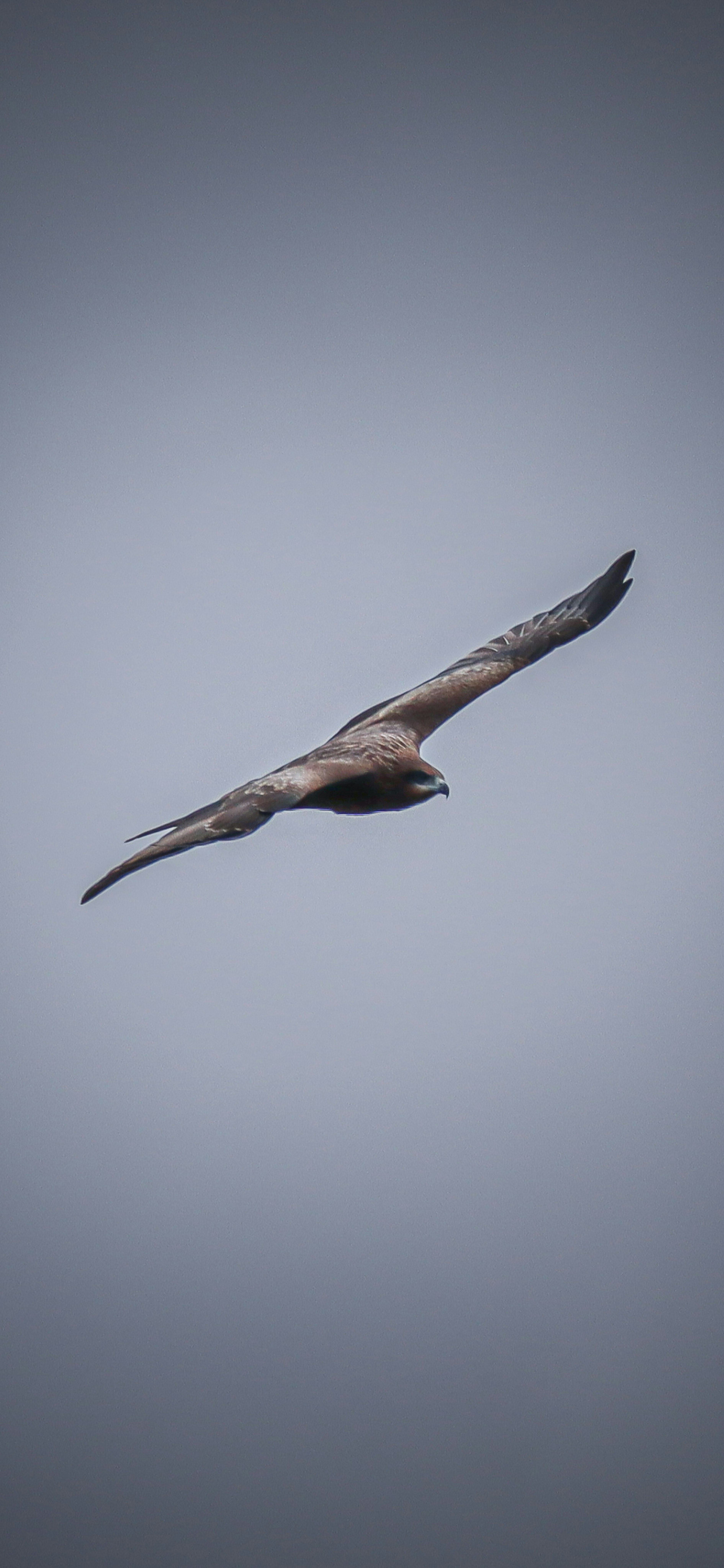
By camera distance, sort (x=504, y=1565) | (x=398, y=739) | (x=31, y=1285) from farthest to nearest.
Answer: (x=31, y=1285) → (x=504, y=1565) → (x=398, y=739)

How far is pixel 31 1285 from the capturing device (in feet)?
102

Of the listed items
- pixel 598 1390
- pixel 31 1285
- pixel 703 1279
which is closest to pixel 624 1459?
pixel 598 1390

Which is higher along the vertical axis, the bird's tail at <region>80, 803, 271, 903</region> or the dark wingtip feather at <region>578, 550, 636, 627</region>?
the dark wingtip feather at <region>578, 550, 636, 627</region>

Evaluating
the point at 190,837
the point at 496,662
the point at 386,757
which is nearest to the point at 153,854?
the point at 190,837

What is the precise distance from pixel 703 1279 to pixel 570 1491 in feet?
22.6

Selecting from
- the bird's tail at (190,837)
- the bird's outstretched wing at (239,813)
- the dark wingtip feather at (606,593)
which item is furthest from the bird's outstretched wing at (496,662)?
the bird's tail at (190,837)

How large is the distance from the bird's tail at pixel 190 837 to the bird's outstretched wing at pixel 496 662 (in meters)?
2.47

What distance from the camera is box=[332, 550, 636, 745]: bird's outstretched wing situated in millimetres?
8000

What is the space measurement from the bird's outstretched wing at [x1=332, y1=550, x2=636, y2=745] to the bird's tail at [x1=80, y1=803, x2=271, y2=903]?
247 cm

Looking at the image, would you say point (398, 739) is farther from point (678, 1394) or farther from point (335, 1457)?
point (678, 1394)

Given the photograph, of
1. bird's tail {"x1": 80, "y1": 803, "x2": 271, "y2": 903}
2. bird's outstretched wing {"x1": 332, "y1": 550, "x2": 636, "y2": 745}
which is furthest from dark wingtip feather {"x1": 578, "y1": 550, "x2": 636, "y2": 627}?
bird's tail {"x1": 80, "y1": 803, "x2": 271, "y2": 903}

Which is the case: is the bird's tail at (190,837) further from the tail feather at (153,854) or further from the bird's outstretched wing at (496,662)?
the bird's outstretched wing at (496,662)

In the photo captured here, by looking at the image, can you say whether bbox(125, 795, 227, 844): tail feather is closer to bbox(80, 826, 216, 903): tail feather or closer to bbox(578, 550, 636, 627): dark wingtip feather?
bbox(80, 826, 216, 903): tail feather

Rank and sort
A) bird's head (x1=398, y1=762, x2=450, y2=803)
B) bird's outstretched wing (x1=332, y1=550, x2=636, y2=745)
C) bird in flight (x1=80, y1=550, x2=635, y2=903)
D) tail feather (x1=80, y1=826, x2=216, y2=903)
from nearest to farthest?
tail feather (x1=80, y1=826, x2=216, y2=903)
bird in flight (x1=80, y1=550, x2=635, y2=903)
bird's head (x1=398, y1=762, x2=450, y2=803)
bird's outstretched wing (x1=332, y1=550, x2=636, y2=745)
